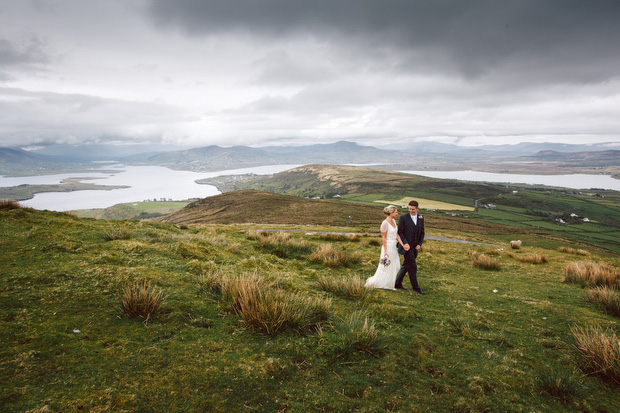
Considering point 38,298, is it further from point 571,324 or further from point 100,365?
point 571,324

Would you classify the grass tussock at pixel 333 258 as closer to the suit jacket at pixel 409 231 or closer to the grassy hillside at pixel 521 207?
the suit jacket at pixel 409 231

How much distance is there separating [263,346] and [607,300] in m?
8.01

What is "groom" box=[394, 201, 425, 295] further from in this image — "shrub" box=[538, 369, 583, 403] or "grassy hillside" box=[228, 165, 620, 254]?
"grassy hillside" box=[228, 165, 620, 254]

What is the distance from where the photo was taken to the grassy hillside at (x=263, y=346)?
9.84ft

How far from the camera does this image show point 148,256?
7.64 m

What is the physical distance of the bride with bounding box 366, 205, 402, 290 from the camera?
7.90 meters

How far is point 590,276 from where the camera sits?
905 cm

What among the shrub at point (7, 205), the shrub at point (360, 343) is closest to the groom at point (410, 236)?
the shrub at point (360, 343)

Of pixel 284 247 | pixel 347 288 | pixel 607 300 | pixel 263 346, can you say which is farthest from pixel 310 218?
pixel 263 346

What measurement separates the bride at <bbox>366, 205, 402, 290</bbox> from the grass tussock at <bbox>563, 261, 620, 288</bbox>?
6470 millimetres

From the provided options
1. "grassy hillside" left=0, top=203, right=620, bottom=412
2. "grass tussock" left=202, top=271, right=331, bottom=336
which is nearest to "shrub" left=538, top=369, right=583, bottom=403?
"grassy hillside" left=0, top=203, right=620, bottom=412

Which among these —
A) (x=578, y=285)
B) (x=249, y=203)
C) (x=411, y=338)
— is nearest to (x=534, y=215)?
(x=249, y=203)

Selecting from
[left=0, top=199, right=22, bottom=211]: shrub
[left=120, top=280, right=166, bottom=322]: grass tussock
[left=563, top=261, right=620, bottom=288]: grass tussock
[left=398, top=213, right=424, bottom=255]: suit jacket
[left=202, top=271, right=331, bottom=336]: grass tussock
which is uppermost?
[left=0, top=199, right=22, bottom=211]: shrub

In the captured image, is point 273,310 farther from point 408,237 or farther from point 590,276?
point 590,276
